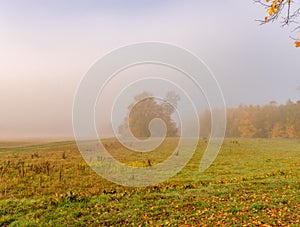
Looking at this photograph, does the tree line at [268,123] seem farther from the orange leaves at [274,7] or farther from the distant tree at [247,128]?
the orange leaves at [274,7]

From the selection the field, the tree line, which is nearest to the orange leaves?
the field

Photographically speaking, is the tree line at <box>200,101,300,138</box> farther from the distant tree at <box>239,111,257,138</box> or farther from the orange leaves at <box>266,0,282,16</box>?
the orange leaves at <box>266,0,282,16</box>

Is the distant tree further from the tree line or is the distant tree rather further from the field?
the field

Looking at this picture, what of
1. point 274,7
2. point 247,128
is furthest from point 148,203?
point 247,128

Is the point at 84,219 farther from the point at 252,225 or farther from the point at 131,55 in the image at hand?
the point at 131,55

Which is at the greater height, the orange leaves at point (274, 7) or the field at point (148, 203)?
the orange leaves at point (274, 7)

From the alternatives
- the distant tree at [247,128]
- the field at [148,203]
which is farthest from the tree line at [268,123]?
the field at [148,203]

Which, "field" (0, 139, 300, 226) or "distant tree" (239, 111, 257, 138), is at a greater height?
"distant tree" (239, 111, 257, 138)

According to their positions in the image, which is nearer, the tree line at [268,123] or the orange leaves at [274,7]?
the orange leaves at [274,7]

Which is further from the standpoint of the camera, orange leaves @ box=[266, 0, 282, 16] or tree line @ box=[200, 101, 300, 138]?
tree line @ box=[200, 101, 300, 138]

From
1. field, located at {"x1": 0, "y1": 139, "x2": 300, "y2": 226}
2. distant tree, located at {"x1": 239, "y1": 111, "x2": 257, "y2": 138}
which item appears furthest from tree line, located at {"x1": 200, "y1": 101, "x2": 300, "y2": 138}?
field, located at {"x1": 0, "y1": 139, "x2": 300, "y2": 226}

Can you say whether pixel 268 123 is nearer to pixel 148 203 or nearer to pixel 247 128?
pixel 247 128

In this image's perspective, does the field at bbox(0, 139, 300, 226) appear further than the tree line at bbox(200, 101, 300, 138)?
No

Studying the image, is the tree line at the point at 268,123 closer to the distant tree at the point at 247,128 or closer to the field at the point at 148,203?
the distant tree at the point at 247,128
